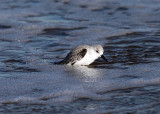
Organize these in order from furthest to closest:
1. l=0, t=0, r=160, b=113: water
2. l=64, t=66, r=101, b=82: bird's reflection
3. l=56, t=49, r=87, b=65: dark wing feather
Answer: l=56, t=49, r=87, b=65: dark wing feather → l=64, t=66, r=101, b=82: bird's reflection → l=0, t=0, r=160, b=113: water

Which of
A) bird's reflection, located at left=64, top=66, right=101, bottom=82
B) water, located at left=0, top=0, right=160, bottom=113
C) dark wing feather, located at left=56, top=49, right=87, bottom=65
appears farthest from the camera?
dark wing feather, located at left=56, top=49, right=87, bottom=65

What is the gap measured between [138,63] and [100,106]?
2.16 meters

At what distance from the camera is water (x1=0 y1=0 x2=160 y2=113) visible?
18.0 feet

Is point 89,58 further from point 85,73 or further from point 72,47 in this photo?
point 72,47

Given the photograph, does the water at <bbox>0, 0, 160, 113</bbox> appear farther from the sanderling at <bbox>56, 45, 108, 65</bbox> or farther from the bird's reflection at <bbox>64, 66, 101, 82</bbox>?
the sanderling at <bbox>56, 45, 108, 65</bbox>

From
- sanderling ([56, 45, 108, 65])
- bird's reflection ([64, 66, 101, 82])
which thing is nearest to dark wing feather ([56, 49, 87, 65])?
sanderling ([56, 45, 108, 65])

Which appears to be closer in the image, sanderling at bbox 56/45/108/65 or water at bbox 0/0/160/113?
water at bbox 0/0/160/113

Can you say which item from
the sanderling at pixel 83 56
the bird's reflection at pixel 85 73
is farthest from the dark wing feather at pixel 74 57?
the bird's reflection at pixel 85 73

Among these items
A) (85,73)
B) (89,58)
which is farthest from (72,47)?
(85,73)

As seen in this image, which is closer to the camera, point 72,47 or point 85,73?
point 85,73

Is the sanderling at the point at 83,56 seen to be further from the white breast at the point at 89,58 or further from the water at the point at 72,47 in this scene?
the water at the point at 72,47

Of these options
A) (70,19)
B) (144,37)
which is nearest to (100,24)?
(70,19)

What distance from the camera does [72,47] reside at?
8664 mm

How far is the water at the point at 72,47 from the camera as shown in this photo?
18.0ft
